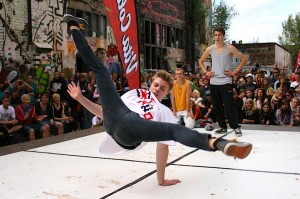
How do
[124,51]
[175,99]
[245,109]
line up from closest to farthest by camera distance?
[124,51]
[175,99]
[245,109]

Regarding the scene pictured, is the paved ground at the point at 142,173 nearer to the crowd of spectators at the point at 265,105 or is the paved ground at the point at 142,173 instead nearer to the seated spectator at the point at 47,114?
the seated spectator at the point at 47,114

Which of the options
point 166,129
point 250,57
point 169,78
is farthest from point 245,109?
point 250,57

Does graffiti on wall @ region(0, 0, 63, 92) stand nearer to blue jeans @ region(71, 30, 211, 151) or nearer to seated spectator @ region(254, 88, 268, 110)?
seated spectator @ region(254, 88, 268, 110)

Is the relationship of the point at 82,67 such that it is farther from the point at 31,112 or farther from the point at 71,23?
the point at 71,23

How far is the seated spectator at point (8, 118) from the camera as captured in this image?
20.6 feet

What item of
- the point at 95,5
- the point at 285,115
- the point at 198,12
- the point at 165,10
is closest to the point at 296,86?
the point at 285,115

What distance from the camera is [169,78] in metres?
3.09

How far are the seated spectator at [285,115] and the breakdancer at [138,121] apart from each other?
4.70 meters

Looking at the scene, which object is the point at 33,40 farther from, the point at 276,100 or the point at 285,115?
the point at 285,115

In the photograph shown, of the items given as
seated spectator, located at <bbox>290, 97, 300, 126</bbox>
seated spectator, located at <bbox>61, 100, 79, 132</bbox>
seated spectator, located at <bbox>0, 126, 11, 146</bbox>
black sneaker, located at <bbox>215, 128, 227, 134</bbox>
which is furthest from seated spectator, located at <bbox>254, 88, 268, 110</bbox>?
seated spectator, located at <bbox>0, 126, 11, 146</bbox>

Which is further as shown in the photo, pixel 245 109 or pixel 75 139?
pixel 245 109

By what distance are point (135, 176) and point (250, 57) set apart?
1512 inches

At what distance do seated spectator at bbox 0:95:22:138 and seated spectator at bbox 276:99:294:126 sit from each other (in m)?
4.99

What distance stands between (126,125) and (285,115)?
5.40 meters
